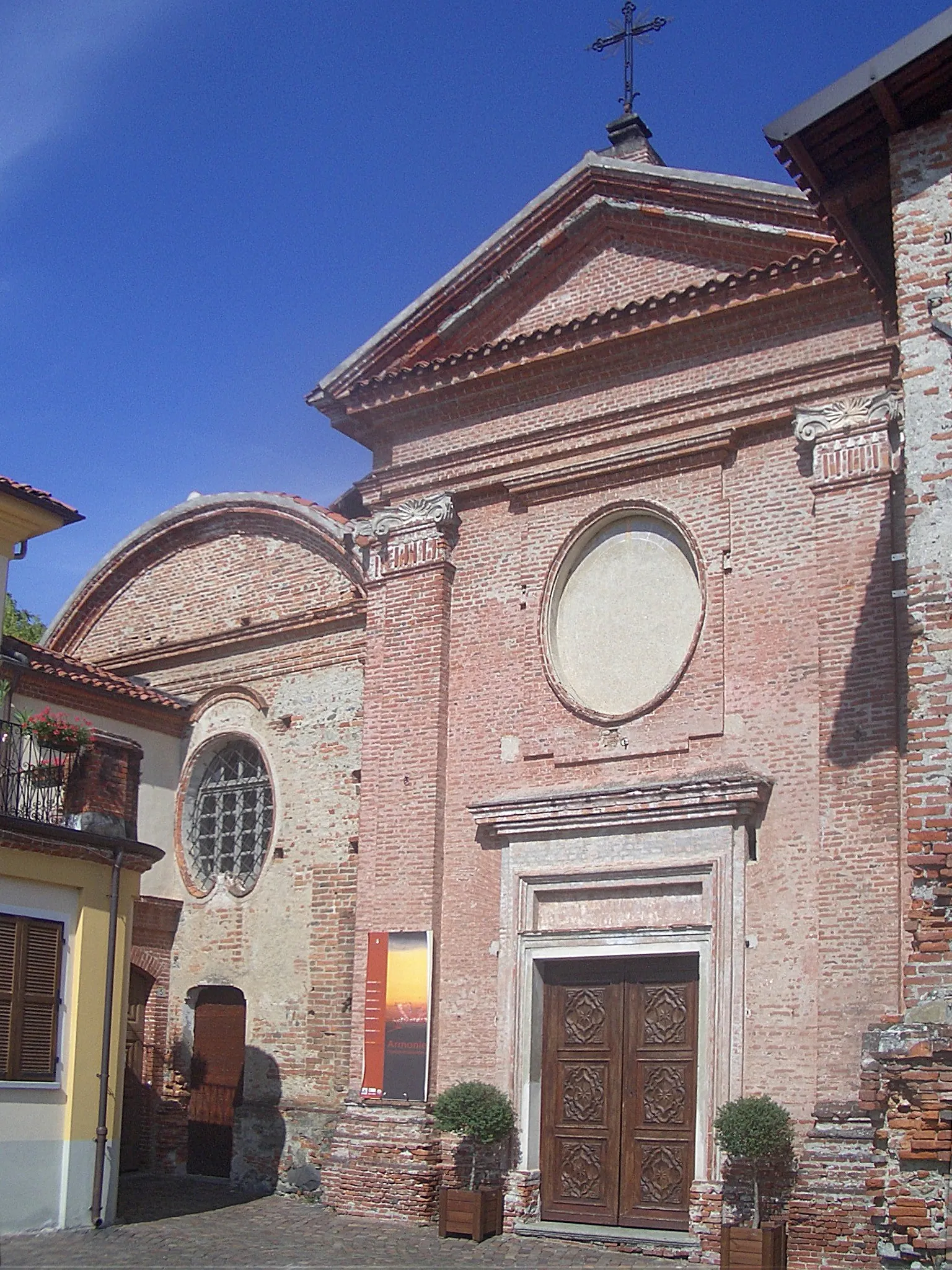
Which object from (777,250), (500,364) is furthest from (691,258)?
(500,364)

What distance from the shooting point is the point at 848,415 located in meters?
13.0

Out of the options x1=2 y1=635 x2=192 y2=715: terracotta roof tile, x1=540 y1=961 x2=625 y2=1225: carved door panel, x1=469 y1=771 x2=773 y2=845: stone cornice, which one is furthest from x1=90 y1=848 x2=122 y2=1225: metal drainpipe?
x1=2 y1=635 x2=192 y2=715: terracotta roof tile

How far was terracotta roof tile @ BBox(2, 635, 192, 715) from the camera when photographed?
16672 millimetres

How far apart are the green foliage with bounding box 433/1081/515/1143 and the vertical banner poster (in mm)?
736

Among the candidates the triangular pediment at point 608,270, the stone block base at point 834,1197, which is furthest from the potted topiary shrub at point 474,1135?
the triangular pediment at point 608,270

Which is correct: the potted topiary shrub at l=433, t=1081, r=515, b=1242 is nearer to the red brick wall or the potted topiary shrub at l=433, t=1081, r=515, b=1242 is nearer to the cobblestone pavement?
the cobblestone pavement

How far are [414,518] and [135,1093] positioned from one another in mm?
6884

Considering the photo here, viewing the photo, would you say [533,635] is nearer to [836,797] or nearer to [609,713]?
[609,713]

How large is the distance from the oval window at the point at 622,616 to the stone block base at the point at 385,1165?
13.2 feet

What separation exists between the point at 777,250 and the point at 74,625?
10267mm

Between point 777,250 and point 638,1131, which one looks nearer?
point 638,1131

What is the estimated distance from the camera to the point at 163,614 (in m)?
18.8

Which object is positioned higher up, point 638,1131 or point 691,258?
point 691,258

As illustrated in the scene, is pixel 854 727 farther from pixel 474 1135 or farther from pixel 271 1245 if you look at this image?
pixel 271 1245
